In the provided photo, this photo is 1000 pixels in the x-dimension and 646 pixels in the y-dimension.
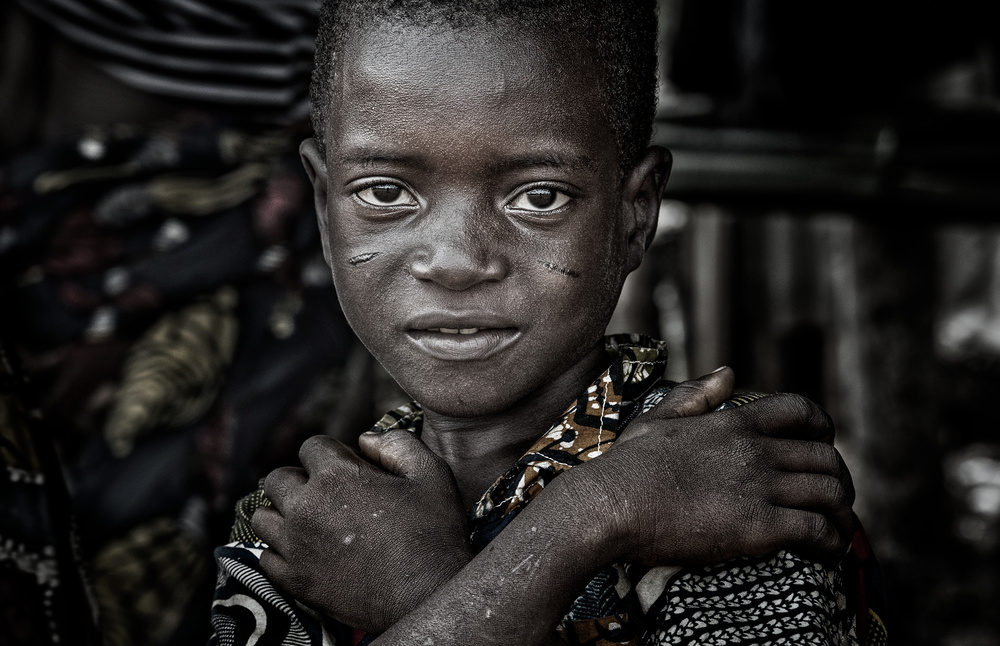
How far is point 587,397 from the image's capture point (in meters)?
1.39

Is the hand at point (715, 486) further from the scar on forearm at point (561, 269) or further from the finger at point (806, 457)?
the scar on forearm at point (561, 269)

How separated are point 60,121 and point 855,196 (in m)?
2.84

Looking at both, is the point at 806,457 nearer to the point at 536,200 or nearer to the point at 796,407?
the point at 796,407

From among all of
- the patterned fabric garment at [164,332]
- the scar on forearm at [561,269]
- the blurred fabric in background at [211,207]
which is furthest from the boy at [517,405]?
the patterned fabric garment at [164,332]

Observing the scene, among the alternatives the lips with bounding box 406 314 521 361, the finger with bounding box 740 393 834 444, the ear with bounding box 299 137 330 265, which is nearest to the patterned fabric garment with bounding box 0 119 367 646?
the ear with bounding box 299 137 330 265

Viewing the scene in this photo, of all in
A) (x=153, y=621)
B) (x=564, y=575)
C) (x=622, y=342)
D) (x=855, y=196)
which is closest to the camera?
(x=564, y=575)

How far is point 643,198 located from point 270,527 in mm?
715

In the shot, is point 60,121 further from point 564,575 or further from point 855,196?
point 855,196

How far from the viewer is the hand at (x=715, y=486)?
45.8 inches

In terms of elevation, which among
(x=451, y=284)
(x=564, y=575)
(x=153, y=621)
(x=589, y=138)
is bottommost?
(x=153, y=621)

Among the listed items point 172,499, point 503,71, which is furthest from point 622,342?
point 172,499

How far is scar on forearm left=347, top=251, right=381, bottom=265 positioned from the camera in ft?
4.52

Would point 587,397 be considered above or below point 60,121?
below

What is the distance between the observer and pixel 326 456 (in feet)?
4.40
